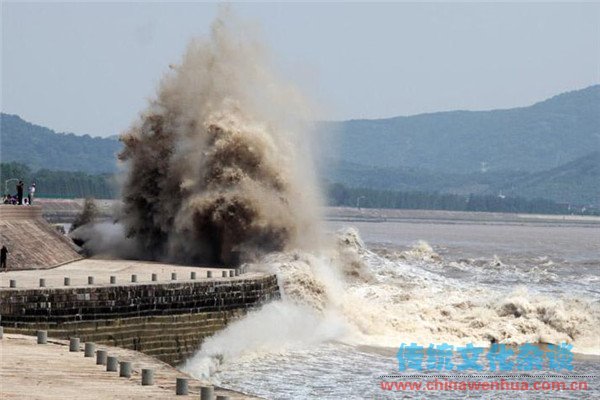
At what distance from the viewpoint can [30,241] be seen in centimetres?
3894

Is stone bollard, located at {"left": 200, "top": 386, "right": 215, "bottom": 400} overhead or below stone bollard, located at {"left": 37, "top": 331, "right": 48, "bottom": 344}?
below

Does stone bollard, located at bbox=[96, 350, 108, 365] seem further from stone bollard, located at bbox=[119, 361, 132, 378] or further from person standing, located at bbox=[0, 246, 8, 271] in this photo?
person standing, located at bbox=[0, 246, 8, 271]

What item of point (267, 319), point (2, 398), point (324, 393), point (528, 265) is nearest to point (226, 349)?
point (267, 319)

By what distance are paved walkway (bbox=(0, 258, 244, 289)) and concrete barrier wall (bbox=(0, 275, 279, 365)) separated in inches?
28.3

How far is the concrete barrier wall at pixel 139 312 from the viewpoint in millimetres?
25422

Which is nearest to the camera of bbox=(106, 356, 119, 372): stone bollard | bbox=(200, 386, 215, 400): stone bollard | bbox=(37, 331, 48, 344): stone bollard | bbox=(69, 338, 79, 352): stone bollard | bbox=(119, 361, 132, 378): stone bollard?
bbox=(200, 386, 215, 400): stone bollard

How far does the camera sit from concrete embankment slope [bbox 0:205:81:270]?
36562 millimetres

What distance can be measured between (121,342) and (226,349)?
3.97 metres

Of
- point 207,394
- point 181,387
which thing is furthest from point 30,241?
point 207,394

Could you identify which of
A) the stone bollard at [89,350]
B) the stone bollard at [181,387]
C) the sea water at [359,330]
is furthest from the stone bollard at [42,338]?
the stone bollard at [181,387]

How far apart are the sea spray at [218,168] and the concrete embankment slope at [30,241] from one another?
2891mm

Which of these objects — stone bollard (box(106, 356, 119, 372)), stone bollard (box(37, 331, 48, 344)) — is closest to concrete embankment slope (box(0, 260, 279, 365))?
stone bollard (box(37, 331, 48, 344))

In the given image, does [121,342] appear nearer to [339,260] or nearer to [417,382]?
[417,382]

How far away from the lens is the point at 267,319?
32.9m
